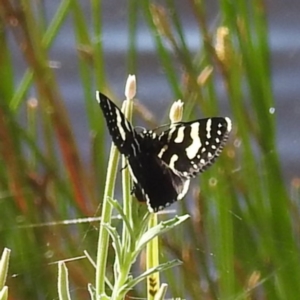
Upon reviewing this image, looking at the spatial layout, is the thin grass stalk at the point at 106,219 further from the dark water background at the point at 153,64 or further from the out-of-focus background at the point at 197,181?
the dark water background at the point at 153,64

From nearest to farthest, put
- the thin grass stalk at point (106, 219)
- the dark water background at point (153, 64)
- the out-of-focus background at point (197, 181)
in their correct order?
1. the thin grass stalk at point (106, 219)
2. the out-of-focus background at point (197, 181)
3. the dark water background at point (153, 64)

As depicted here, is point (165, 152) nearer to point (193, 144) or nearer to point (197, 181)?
point (193, 144)

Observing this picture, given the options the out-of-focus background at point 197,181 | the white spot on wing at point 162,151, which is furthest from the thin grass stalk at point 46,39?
the white spot on wing at point 162,151

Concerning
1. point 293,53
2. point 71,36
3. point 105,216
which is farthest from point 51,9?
point 105,216

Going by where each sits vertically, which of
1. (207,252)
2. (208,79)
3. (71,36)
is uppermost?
(71,36)

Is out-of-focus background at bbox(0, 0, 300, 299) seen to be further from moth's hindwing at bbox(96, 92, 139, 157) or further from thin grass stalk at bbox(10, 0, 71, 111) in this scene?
moth's hindwing at bbox(96, 92, 139, 157)

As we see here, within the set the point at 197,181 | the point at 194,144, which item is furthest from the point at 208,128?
the point at 197,181

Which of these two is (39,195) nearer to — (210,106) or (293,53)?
(210,106)
